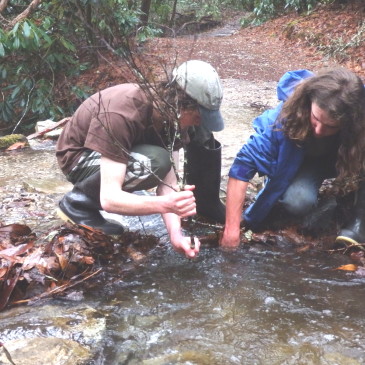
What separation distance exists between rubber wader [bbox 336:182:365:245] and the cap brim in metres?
0.92

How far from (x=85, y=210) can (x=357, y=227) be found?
1498mm

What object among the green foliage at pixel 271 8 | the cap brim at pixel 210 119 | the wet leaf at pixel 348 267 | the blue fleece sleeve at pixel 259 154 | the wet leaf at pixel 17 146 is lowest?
the wet leaf at pixel 348 267

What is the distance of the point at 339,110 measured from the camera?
2395mm

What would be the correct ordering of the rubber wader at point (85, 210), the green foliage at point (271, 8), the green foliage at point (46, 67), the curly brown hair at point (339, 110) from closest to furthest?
the curly brown hair at point (339, 110)
the rubber wader at point (85, 210)
the green foliage at point (46, 67)
the green foliage at point (271, 8)

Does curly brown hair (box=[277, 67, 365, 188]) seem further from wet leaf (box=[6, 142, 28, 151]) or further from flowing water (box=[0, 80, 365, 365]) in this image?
wet leaf (box=[6, 142, 28, 151])

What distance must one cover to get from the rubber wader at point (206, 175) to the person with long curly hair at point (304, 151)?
20cm

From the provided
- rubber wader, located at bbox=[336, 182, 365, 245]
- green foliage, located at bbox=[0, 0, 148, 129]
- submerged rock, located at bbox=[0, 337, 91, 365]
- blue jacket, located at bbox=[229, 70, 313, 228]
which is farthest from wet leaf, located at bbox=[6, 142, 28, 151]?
submerged rock, located at bbox=[0, 337, 91, 365]

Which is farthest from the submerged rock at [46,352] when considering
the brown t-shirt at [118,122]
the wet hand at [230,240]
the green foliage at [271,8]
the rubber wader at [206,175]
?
the green foliage at [271,8]

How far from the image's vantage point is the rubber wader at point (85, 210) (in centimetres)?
272

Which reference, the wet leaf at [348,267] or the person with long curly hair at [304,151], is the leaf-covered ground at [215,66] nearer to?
the wet leaf at [348,267]

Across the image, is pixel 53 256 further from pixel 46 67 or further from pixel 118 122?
pixel 46 67

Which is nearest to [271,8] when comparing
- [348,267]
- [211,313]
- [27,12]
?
[27,12]

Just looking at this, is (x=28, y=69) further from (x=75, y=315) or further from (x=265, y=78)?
(x=75, y=315)

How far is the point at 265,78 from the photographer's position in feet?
27.9
